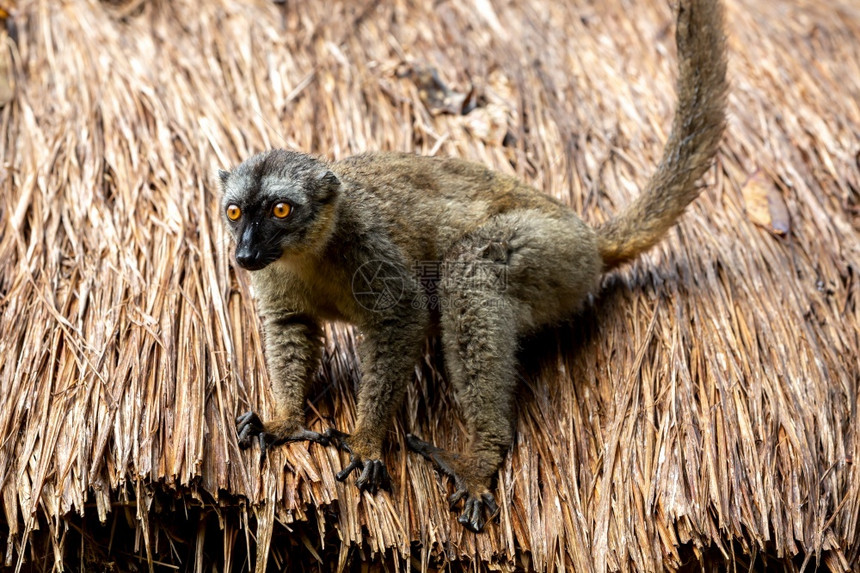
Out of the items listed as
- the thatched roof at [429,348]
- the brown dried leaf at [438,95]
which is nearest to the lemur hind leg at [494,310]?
the thatched roof at [429,348]

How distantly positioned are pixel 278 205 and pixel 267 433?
49.5 inches

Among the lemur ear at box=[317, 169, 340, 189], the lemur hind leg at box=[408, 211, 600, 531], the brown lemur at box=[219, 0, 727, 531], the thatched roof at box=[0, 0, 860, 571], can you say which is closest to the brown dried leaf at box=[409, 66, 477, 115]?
the thatched roof at box=[0, 0, 860, 571]

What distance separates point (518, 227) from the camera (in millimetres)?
4945

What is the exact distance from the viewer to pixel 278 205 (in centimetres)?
446

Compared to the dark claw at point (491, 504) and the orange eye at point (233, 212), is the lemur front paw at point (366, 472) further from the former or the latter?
the orange eye at point (233, 212)

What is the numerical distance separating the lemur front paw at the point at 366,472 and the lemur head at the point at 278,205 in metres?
1.15

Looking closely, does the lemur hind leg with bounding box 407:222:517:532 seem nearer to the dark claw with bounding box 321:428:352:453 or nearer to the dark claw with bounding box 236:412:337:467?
the dark claw with bounding box 321:428:352:453

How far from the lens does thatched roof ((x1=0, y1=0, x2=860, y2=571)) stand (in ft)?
13.7

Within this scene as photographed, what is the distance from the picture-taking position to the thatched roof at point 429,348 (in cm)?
418

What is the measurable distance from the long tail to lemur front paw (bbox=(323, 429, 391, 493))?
211cm

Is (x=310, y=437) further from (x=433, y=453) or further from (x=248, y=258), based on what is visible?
(x=248, y=258)

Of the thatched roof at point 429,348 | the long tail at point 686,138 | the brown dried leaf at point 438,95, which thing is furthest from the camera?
the brown dried leaf at point 438,95

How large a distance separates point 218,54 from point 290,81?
76 centimetres

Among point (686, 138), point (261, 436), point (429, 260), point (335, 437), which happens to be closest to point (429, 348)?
point (429, 260)
